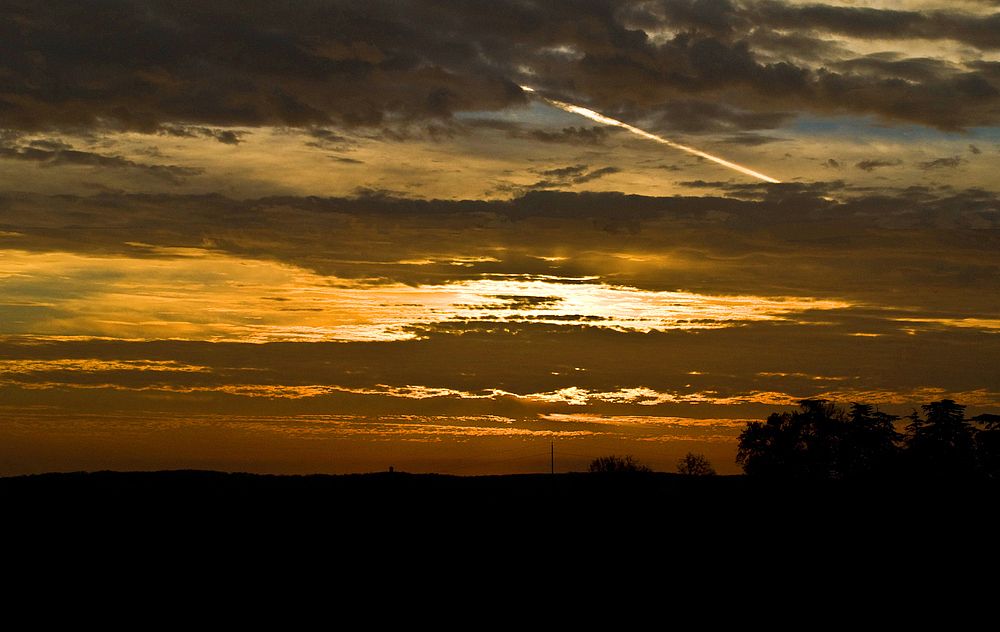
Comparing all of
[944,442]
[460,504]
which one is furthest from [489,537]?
[944,442]

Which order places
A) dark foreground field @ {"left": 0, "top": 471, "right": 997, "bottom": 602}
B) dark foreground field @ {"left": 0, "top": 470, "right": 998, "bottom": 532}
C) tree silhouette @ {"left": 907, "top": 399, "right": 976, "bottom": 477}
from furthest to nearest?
tree silhouette @ {"left": 907, "top": 399, "right": 976, "bottom": 477}, dark foreground field @ {"left": 0, "top": 470, "right": 998, "bottom": 532}, dark foreground field @ {"left": 0, "top": 471, "right": 997, "bottom": 602}

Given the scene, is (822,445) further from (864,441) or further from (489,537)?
(489,537)

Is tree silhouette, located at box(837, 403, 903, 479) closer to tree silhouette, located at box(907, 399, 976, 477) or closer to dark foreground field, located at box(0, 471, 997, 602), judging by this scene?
tree silhouette, located at box(907, 399, 976, 477)

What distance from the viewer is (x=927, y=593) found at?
133 feet

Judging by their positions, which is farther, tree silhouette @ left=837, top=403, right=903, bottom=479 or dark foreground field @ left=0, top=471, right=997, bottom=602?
tree silhouette @ left=837, top=403, right=903, bottom=479

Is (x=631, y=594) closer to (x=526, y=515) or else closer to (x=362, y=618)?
(x=362, y=618)

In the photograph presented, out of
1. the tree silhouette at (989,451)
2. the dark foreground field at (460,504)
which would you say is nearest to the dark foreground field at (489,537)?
the dark foreground field at (460,504)

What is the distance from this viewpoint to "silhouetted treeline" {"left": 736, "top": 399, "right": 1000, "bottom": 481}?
10631 centimetres

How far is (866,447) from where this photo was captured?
117 meters

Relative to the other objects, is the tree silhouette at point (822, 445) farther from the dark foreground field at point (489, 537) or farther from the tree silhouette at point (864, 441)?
the dark foreground field at point (489, 537)

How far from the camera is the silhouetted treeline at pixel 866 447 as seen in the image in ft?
349

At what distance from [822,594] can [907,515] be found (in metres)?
25.7

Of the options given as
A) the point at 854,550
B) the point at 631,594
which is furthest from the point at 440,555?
the point at 854,550

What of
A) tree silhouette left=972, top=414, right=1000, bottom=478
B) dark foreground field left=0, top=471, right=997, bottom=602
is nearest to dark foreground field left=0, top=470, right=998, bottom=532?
dark foreground field left=0, top=471, right=997, bottom=602
